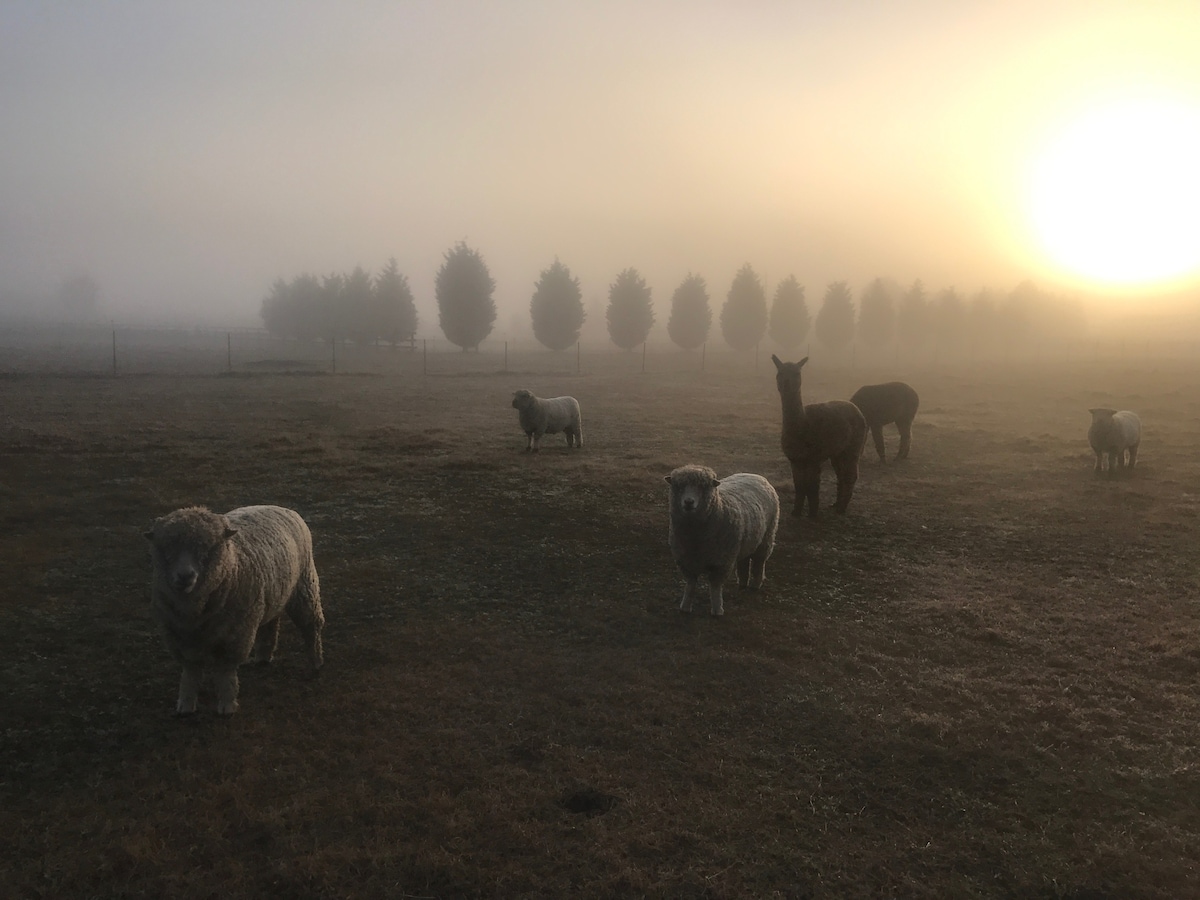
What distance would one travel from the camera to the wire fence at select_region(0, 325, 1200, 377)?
1378 inches

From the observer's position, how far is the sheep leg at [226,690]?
193 inches

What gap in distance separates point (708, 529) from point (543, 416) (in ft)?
30.8

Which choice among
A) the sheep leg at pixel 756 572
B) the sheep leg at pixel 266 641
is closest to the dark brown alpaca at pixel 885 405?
the sheep leg at pixel 756 572

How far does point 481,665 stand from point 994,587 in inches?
243

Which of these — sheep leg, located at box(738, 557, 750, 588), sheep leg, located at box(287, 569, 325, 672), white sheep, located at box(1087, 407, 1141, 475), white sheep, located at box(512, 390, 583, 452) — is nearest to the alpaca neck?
sheep leg, located at box(738, 557, 750, 588)

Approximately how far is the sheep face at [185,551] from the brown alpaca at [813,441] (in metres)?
8.47

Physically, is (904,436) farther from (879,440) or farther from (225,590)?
(225,590)

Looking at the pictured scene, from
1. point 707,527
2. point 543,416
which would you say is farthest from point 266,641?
point 543,416

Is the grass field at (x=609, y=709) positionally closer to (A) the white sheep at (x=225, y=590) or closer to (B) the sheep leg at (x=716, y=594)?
(B) the sheep leg at (x=716, y=594)

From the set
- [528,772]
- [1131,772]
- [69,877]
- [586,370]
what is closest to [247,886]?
[69,877]

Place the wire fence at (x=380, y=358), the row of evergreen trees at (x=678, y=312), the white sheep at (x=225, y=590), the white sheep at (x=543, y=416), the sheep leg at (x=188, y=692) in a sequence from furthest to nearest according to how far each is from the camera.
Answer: the row of evergreen trees at (x=678, y=312), the wire fence at (x=380, y=358), the white sheep at (x=543, y=416), the sheep leg at (x=188, y=692), the white sheep at (x=225, y=590)

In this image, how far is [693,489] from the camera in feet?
21.7

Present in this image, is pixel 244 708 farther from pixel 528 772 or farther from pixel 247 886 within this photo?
pixel 528 772

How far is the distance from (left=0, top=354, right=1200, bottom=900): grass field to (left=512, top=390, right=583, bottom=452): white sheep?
4.07 metres
